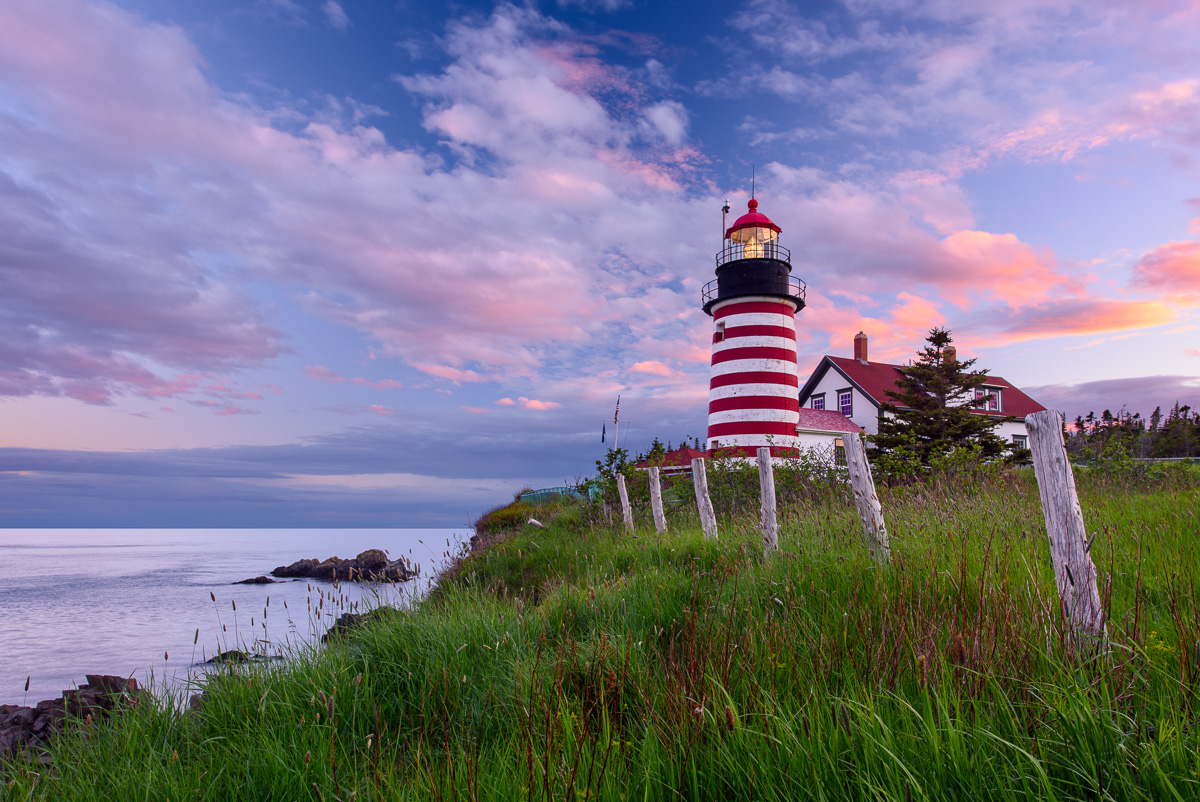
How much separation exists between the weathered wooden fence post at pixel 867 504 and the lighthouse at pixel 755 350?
18.9 meters

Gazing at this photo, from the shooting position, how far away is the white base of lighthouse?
85.5 ft

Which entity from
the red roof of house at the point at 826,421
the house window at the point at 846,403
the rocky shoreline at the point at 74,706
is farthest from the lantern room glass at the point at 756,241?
the rocky shoreline at the point at 74,706

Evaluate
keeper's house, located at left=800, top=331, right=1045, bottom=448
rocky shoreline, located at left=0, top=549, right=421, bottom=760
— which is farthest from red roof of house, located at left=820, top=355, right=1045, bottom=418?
rocky shoreline, located at left=0, top=549, right=421, bottom=760

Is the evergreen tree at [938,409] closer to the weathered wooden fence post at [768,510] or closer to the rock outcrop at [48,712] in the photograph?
the weathered wooden fence post at [768,510]

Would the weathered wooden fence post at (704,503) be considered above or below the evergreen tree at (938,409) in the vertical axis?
below

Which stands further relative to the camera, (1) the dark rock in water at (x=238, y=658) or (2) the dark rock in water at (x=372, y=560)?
(2) the dark rock in water at (x=372, y=560)

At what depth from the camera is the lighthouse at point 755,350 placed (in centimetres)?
2614

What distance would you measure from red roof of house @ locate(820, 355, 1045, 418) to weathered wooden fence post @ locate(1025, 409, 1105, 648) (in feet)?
111

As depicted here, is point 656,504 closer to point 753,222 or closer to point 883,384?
point 753,222

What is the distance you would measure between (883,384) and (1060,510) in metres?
37.6

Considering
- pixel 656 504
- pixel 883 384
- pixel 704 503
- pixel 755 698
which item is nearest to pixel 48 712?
pixel 755 698

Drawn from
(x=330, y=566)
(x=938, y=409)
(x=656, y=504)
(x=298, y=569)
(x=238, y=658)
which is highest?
(x=938, y=409)

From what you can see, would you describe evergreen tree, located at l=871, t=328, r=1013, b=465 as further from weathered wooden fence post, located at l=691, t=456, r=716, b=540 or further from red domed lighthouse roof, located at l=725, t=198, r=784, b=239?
weathered wooden fence post, located at l=691, t=456, r=716, b=540

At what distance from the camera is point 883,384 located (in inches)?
1507
